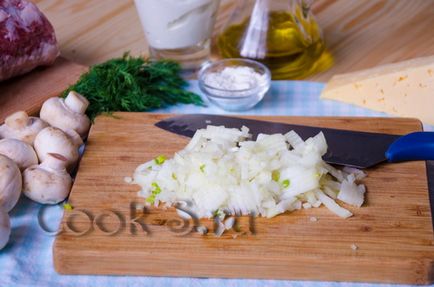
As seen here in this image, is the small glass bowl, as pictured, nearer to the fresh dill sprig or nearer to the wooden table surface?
the fresh dill sprig

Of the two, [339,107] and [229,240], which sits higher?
[229,240]

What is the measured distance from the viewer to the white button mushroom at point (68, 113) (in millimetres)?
1752

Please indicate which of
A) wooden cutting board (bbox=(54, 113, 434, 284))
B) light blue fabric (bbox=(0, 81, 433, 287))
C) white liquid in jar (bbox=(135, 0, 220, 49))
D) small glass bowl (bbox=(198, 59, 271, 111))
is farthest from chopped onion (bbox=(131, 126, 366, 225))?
white liquid in jar (bbox=(135, 0, 220, 49))

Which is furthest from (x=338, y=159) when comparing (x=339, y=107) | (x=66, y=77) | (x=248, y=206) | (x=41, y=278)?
(x=66, y=77)

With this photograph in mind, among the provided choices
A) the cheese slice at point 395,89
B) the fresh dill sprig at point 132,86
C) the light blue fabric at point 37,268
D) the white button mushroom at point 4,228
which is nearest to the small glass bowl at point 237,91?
the fresh dill sprig at point 132,86

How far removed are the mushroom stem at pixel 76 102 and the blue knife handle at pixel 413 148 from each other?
0.76m

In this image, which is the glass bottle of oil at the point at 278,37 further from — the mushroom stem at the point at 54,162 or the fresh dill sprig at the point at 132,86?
the mushroom stem at the point at 54,162

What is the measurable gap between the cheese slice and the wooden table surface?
0.53ft

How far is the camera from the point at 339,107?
2.02 meters

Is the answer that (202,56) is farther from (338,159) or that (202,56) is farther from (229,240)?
(229,240)

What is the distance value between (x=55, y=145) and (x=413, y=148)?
0.81 metres

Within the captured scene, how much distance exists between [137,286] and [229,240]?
21 centimetres

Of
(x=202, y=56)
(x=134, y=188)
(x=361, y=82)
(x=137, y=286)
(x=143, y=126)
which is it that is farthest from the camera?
(x=202, y=56)

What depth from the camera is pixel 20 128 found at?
5.55ft
